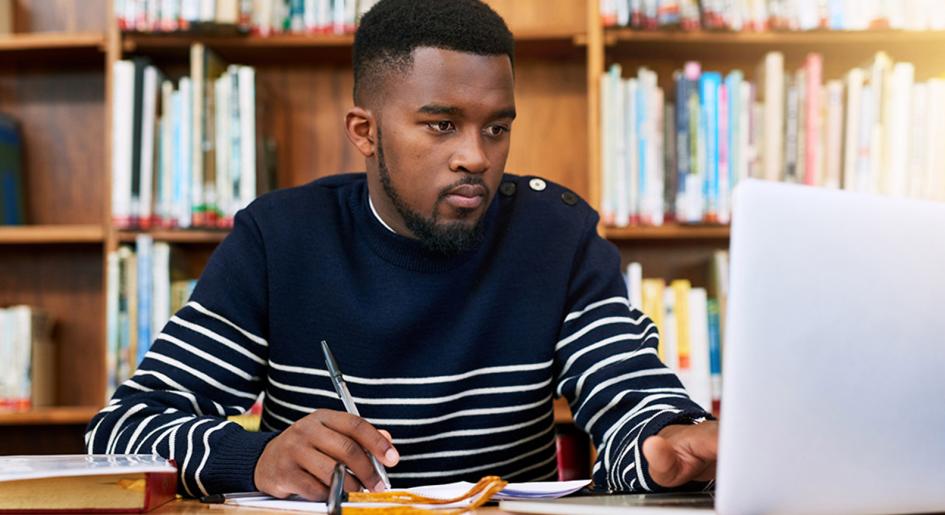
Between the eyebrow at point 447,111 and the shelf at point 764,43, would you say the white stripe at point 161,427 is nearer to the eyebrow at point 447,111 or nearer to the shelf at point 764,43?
the eyebrow at point 447,111

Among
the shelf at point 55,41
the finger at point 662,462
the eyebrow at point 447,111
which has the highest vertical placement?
the shelf at point 55,41

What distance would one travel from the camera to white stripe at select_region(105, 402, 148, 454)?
1.10 meters

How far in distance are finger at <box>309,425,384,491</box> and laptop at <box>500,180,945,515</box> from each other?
28 cm

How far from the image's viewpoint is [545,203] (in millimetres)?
1429

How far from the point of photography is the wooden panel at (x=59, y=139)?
2.42 meters

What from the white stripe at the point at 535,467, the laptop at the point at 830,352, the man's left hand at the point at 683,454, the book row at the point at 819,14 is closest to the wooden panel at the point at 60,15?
the book row at the point at 819,14

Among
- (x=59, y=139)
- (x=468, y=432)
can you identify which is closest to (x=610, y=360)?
(x=468, y=432)

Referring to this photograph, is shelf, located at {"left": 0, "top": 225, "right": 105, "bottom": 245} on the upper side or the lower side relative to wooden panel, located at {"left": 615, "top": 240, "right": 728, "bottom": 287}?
upper

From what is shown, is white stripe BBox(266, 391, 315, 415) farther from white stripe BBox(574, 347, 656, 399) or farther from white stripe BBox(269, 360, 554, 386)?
white stripe BBox(574, 347, 656, 399)

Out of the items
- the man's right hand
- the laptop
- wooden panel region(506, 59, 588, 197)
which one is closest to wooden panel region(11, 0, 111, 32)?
wooden panel region(506, 59, 588, 197)

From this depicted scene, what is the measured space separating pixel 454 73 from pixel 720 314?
1.16 m

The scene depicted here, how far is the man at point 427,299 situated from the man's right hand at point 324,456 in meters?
0.26

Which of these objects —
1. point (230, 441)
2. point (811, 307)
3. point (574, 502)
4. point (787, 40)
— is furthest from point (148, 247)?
point (811, 307)

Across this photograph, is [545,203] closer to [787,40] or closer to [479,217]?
[479,217]
